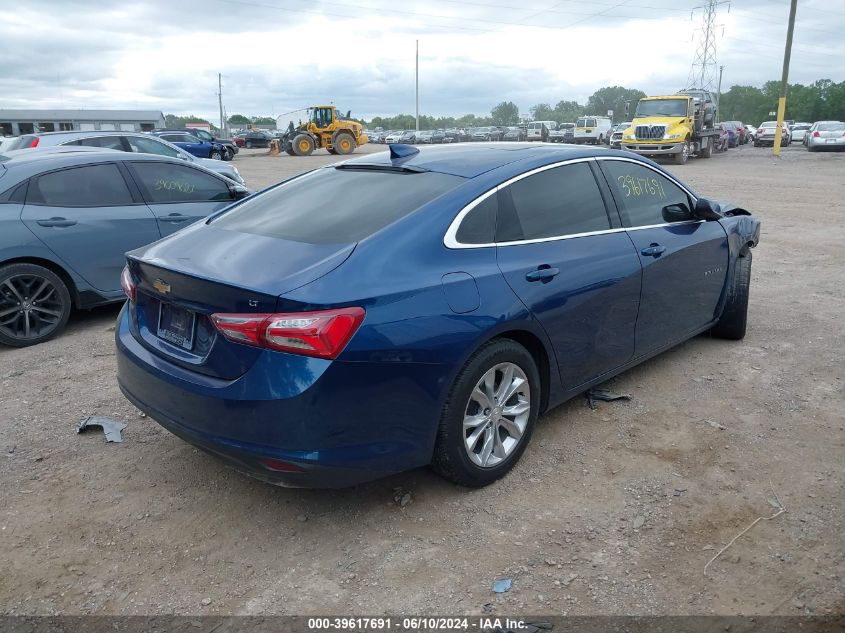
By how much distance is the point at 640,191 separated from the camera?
4.54 m

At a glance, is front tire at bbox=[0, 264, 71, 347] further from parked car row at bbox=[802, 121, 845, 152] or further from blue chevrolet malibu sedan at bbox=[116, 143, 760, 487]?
parked car row at bbox=[802, 121, 845, 152]

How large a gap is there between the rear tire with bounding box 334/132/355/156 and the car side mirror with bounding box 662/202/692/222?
33.7m

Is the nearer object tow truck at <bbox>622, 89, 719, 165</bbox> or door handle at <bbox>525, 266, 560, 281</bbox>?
door handle at <bbox>525, 266, 560, 281</bbox>

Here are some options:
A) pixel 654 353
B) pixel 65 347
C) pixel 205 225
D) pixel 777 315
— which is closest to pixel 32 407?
pixel 65 347

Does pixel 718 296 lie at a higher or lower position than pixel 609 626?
higher

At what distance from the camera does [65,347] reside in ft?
18.6

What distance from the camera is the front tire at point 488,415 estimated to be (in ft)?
10.3

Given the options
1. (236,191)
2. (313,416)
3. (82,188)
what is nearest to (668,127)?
(236,191)

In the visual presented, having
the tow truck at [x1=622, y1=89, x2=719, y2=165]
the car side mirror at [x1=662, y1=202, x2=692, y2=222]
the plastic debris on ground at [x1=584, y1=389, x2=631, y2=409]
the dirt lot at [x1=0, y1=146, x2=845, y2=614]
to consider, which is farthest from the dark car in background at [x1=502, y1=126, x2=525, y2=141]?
the dirt lot at [x1=0, y1=146, x2=845, y2=614]

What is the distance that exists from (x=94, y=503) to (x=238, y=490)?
685 mm

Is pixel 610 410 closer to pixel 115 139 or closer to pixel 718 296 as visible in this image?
pixel 718 296

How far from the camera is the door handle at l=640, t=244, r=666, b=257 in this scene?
4.28 meters

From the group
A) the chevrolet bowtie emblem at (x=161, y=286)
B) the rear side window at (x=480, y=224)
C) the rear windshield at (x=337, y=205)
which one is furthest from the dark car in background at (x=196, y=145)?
the rear side window at (x=480, y=224)

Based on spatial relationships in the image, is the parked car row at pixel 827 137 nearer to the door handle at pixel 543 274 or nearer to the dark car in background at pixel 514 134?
the dark car in background at pixel 514 134
